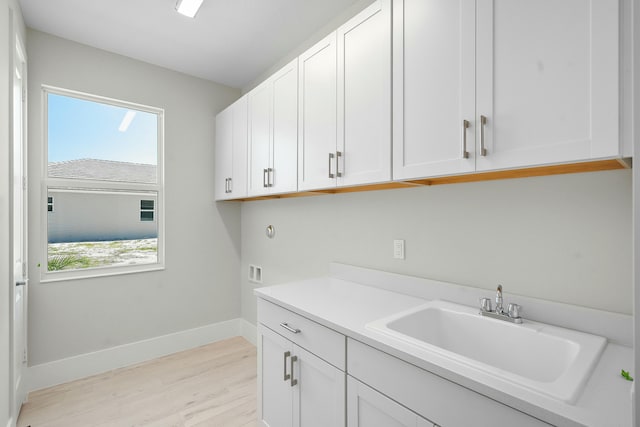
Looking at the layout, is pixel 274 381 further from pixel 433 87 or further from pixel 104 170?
pixel 104 170

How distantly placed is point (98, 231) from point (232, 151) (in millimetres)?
1325

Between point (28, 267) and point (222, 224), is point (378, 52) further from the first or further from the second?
point (28, 267)

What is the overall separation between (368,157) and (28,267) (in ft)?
8.53

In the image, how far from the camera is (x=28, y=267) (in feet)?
7.66

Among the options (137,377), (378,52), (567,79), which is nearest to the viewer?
(567,79)

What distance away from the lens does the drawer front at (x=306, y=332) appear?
126cm

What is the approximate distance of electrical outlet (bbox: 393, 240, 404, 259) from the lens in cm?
179

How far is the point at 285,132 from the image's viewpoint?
2143 mm

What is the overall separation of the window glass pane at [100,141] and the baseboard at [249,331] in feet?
5.57

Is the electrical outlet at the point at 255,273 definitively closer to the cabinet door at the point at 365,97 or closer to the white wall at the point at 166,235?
the white wall at the point at 166,235

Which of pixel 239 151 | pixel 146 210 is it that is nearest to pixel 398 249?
pixel 239 151

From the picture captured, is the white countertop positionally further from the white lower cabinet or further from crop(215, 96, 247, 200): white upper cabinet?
crop(215, 96, 247, 200): white upper cabinet

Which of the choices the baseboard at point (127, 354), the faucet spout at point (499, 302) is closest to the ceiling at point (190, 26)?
the faucet spout at point (499, 302)

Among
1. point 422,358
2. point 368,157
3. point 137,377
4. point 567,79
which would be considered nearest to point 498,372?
point 422,358
